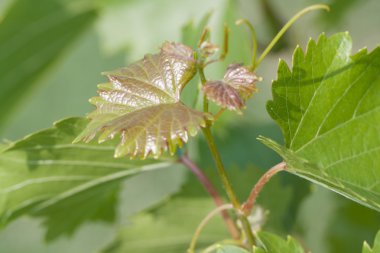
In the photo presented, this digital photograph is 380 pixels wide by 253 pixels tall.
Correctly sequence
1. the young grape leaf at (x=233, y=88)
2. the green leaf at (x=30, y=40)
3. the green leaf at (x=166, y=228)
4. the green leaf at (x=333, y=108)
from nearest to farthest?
1. the young grape leaf at (x=233, y=88)
2. the green leaf at (x=333, y=108)
3. the green leaf at (x=166, y=228)
4. the green leaf at (x=30, y=40)

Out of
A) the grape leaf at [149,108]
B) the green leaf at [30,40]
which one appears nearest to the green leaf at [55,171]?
the grape leaf at [149,108]

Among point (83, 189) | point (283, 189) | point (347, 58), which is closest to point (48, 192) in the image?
point (83, 189)

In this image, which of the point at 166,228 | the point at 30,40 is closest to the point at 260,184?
the point at 166,228

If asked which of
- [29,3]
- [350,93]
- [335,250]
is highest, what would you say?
[29,3]

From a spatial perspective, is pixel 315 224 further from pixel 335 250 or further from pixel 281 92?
pixel 281 92

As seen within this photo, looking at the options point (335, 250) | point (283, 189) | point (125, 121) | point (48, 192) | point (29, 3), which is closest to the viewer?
point (125, 121)

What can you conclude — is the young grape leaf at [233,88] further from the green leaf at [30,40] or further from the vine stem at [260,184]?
the green leaf at [30,40]
